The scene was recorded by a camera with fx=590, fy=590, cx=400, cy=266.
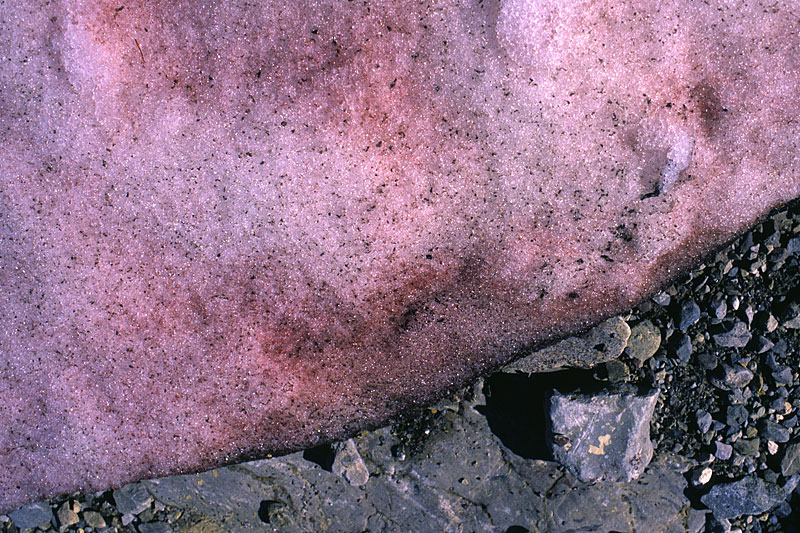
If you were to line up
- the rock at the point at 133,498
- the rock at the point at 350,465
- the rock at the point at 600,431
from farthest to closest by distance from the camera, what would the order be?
the rock at the point at 133,498, the rock at the point at 350,465, the rock at the point at 600,431

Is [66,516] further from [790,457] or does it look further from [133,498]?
[790,457]

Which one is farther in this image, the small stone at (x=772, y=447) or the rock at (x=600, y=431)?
the small stone at (x=772, y=447)

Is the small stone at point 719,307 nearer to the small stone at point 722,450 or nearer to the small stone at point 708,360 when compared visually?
the small stone at point 708,360

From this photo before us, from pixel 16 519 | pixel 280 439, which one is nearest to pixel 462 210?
pixel 280 439

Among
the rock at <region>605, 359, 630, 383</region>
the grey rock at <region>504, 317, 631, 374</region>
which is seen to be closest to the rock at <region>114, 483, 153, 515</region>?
the grey rock at <region>504, 317, 631, 374</region>

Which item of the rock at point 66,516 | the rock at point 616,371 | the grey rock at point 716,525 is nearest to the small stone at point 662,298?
the rock at point 616,371

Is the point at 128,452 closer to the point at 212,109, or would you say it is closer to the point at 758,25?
the point at 212,109

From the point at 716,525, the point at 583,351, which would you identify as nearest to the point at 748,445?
the point at 716,525
